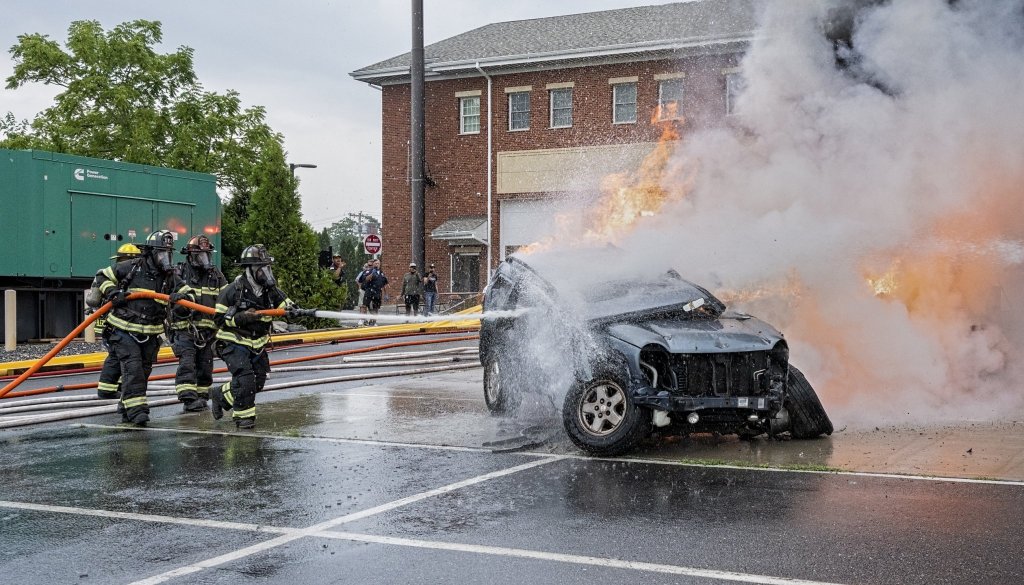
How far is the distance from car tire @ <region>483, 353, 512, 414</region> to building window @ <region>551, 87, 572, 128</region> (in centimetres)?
2381

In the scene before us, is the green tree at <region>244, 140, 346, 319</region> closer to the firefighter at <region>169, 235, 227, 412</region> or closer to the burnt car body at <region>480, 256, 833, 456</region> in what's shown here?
the firefighter at <region>169, 235, 227, 412</region>

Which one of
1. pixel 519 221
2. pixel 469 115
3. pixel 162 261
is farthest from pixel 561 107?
pixel 162 261

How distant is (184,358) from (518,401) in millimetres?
3769

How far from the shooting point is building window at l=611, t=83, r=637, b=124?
32406 millimetres

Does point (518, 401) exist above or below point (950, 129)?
below

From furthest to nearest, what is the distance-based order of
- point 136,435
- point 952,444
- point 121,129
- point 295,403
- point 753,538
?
point 121,129, point 295,403, point 136,435, point 952,444, point 753,538

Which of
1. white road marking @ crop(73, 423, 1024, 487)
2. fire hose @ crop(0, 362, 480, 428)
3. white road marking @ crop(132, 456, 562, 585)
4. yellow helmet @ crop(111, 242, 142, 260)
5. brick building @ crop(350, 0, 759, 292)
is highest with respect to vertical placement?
brick building @ crop(350, 0, 759, 292)

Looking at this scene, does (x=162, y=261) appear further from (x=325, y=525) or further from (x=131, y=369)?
(x=325, y=525)

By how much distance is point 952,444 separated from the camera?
9.17 m

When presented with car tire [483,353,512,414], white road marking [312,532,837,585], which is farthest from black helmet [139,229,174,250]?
white road marking [312,532,837,585]

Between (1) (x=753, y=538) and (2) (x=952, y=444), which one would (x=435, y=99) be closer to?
(2) (x=952, y=444)

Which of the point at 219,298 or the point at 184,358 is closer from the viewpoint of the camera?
the point at 219,298

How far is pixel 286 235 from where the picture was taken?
87.9 ft


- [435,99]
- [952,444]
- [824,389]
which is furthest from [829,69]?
[435,99]
